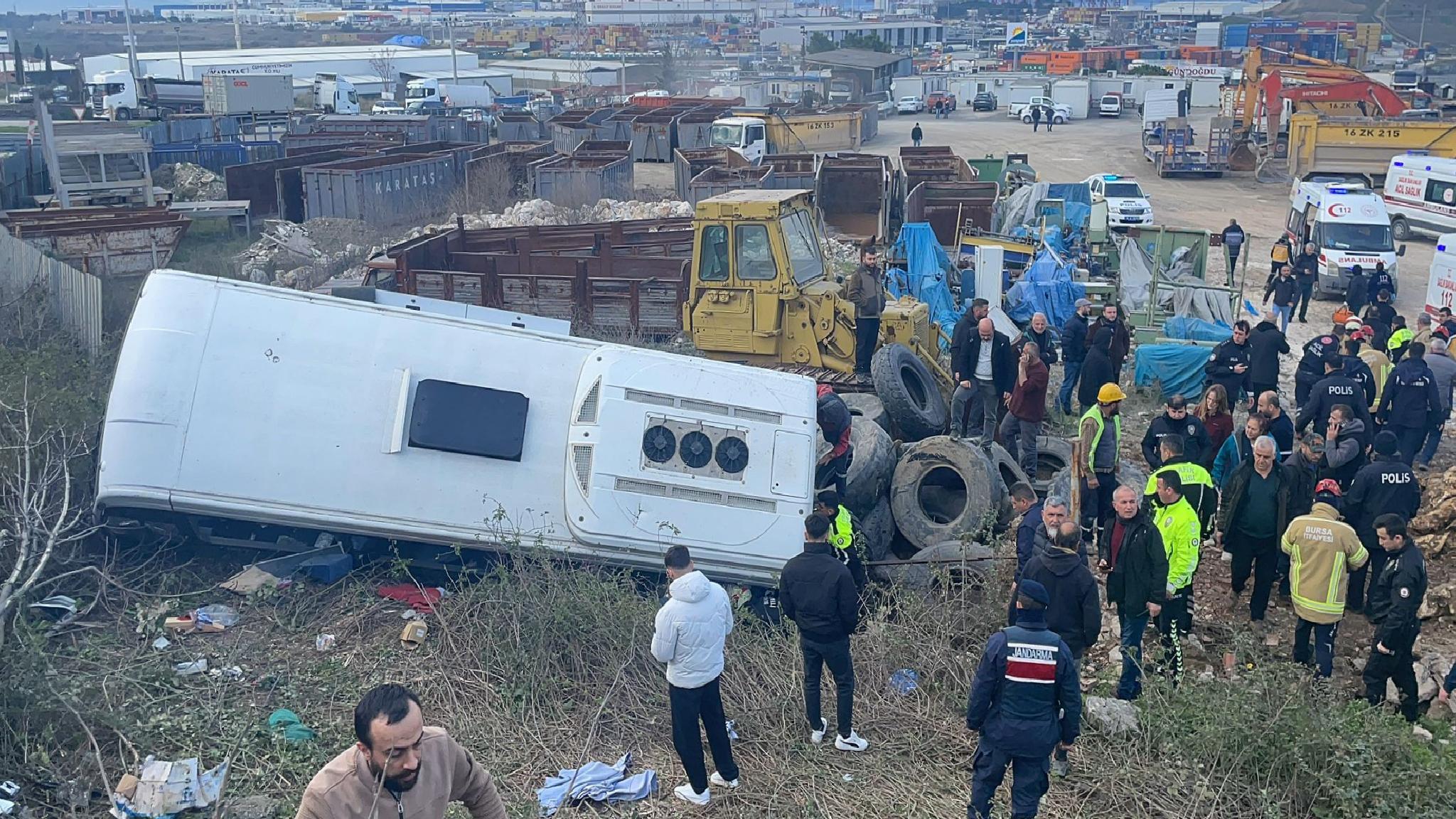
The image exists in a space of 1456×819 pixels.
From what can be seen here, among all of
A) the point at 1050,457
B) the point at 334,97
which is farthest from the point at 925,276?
the point at 334,97

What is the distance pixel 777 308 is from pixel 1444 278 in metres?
10.3

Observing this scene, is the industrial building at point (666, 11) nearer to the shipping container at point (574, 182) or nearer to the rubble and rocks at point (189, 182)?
the rubble and rocks at point (189, 182)

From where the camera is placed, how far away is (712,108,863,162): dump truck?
109 feet

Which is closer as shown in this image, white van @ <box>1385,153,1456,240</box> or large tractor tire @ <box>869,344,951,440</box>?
large tractor tire @ <box>869,344,951,440</box>

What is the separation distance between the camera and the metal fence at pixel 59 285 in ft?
38.3

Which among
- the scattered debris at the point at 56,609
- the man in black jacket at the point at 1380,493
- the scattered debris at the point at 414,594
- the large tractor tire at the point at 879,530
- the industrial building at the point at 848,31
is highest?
the industrial building at the point at 848,31

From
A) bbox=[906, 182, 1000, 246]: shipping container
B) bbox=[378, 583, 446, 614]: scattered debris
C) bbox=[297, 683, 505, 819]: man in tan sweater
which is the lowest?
bbox=[378, 583, 446, 614]: scattered debris

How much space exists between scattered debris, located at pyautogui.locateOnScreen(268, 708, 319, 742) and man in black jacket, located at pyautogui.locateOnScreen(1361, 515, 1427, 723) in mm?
5924

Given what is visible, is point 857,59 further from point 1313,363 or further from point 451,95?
point 1313,363

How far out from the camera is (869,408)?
1096cm

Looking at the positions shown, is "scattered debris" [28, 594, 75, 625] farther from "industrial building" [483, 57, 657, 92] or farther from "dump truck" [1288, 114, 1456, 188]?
"industrial building" [483, 57, 657, 92]

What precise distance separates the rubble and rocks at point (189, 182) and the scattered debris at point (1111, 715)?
26.0m

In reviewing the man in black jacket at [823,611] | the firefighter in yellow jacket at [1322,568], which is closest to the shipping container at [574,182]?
the firefighter in yellow jacket at [1322,568]

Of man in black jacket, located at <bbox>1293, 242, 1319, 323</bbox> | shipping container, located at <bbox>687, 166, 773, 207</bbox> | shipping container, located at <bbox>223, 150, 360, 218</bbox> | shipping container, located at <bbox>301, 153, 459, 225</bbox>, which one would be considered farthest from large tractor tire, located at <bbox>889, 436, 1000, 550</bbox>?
shipping container, located at <bbox>223, 150, 360, 218</bbox>
